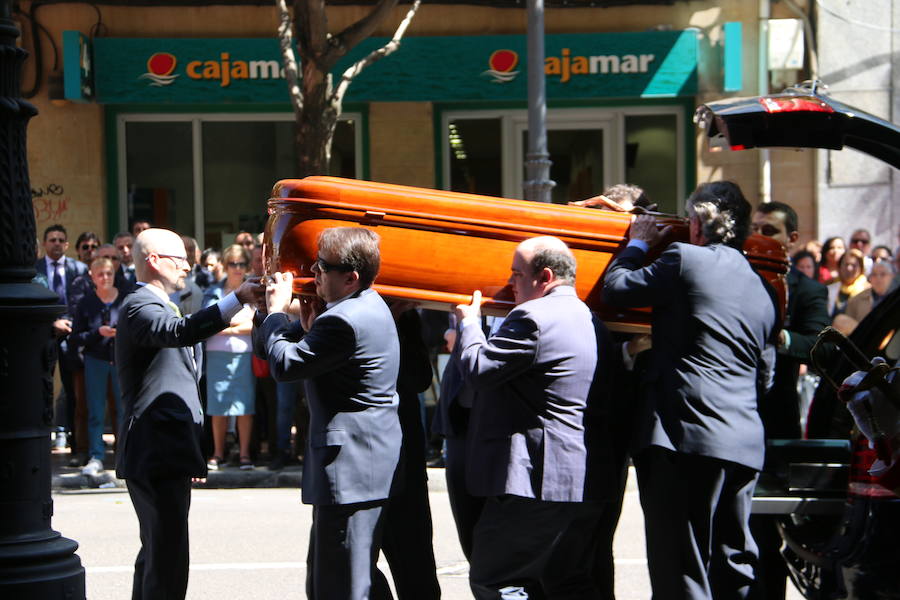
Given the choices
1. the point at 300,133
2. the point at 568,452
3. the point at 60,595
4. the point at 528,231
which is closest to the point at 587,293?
the point at 528,231

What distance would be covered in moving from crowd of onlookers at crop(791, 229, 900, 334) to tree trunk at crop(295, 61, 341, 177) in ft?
15.2

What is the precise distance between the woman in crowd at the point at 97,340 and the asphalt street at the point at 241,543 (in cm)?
61

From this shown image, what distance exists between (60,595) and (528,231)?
7.67ft

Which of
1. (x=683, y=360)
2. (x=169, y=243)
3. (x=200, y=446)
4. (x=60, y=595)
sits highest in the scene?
(x=169, y=243)

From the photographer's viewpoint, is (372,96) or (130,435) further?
(372,96)

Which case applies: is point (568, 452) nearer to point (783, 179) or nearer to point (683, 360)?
point (683, 360)

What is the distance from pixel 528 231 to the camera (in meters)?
5.23

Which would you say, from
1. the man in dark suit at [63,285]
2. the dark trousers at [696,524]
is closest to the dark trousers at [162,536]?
the dark trousers at [696,524]

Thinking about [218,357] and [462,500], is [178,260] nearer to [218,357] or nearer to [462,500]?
[462,500]

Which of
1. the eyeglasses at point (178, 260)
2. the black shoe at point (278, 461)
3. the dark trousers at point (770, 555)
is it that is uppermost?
the eyeglasses at point (178, 260)

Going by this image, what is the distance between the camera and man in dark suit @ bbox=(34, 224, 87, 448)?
11711 millimetres

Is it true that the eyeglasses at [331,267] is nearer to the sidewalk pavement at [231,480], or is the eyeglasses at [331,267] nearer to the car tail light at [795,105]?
the car tail light at [795,105]

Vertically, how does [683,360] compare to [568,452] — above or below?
above

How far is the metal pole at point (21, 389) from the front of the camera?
4609mm
